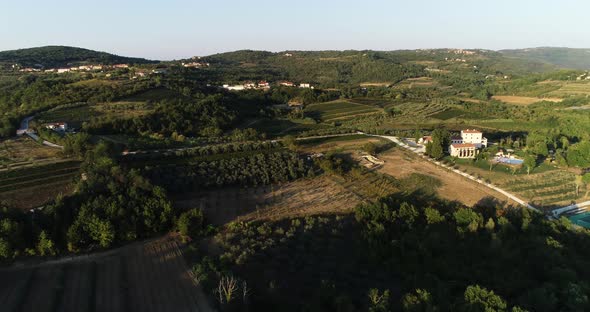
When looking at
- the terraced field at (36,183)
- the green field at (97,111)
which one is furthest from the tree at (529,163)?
the green field at (97,111)

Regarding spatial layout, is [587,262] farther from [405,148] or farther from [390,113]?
[390,113]

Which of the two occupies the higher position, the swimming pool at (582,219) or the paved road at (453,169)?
the paved road at (453,169)

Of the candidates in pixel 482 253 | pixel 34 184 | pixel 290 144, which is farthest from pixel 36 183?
pixel 482 253

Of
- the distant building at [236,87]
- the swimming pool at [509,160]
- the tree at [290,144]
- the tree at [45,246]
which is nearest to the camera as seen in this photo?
the tree at [45,246]

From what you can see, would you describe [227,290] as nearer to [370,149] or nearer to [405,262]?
[405,262]

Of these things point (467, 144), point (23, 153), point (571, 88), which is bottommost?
point (467, 144)

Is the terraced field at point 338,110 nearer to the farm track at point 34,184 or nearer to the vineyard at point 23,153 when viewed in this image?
the vineyard at point 23,153
